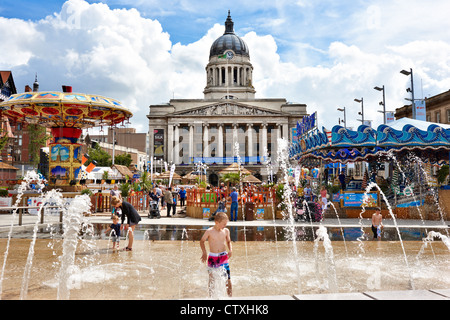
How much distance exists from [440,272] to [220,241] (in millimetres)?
4835

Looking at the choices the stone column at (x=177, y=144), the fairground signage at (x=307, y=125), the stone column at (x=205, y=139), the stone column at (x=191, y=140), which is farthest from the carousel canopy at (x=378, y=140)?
the stone column at (x=177, y=144)

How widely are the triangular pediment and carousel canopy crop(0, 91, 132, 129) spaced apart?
51961 millimetres

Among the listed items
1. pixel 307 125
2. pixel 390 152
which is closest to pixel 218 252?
pixel 390 152

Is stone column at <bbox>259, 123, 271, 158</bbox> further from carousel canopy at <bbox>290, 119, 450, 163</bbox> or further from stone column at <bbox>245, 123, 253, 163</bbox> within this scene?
carousel canopy at <bbox>290, 119, 450, 163</bbox>

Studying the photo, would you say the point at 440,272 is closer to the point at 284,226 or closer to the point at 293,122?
the point at 284,226

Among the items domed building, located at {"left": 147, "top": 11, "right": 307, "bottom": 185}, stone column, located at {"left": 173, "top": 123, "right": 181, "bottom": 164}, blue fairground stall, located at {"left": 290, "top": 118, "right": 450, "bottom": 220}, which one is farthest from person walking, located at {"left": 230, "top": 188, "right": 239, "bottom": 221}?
stone column, located at {"left": 173, "top": 123, "right": 181, "bottom": 164}

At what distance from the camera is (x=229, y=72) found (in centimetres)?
9181

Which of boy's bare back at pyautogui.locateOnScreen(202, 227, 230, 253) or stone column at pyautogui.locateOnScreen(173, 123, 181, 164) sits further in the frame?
stone column at pyautogui.locateOnScreen(173, 123, 181, 164)

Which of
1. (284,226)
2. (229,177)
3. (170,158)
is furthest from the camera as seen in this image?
(170,158)

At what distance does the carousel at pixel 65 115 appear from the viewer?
18.2 m

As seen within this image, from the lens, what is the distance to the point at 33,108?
63.4 feet

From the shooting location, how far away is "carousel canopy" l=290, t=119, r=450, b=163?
703 inches

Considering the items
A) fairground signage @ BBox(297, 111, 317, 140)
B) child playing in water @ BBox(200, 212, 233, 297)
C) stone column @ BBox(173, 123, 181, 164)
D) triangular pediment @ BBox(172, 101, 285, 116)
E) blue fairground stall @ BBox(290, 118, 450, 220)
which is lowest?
child playing in water @ BBox(200, 212, 233, 297)
